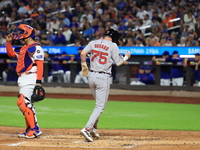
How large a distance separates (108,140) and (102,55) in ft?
4.51

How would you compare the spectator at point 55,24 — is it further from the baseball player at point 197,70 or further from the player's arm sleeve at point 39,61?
the player's arm sleeve at point 39,61

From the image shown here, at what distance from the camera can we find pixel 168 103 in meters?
14.2

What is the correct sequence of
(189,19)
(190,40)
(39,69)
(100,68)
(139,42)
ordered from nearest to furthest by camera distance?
(100,68) < (39,69) < (190,40) < (139,42) < (189,19)

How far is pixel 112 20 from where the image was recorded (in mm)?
18531

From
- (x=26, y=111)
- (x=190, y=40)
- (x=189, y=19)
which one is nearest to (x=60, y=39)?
(x=189, y=19)

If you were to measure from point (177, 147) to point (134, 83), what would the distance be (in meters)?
9.98

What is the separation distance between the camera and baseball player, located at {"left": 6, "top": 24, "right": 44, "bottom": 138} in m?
6.89

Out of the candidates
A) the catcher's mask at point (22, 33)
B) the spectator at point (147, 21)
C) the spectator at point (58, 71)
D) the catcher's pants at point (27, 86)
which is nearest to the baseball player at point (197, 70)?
the spectator at point (147, 21)

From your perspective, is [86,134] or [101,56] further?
[101,56]

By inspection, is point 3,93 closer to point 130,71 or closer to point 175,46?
point 130,71

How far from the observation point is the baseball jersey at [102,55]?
21.8 ft

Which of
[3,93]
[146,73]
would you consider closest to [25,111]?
[146,73]

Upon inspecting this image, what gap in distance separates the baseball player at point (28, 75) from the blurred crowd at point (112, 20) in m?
9.36

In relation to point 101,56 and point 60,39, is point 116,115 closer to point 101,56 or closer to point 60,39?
point 101,56
